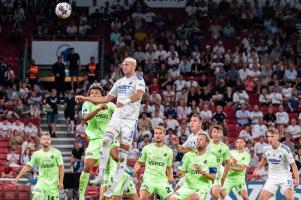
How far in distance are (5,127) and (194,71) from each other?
901cm

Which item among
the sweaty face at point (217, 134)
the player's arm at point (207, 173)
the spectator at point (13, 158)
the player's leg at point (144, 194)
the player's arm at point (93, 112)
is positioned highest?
the player's arm at point (93, 112)

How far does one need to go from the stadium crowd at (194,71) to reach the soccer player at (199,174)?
10.2 m

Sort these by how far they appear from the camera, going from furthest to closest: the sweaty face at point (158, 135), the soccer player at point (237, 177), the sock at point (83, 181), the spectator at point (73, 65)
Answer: the spectator at point (73, 65) → the soccer player at point (237, 177) → the sweaty face at point (158, 135) → the sock at point (83, 181)

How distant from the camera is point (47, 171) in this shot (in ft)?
73.1

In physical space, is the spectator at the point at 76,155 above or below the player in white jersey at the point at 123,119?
below

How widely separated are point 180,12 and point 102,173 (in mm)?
24682

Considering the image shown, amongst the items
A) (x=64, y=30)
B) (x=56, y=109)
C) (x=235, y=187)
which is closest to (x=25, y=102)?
(x=56, y=109)

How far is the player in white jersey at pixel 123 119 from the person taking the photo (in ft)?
62.1

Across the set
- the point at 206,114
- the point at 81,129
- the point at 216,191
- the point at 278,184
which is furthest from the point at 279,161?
the point at 81,129

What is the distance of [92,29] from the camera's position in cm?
4072

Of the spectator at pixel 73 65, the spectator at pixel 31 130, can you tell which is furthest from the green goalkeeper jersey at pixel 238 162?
the spectator at pixel 73 65

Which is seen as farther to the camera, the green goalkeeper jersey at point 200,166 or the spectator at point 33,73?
the spectator at point 33,73

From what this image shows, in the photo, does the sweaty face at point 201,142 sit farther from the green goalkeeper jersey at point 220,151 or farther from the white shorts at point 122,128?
the green goalkeeper jersey at point 220,151

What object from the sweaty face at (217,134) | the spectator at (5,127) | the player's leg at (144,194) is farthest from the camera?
the spectator at (5,127)
